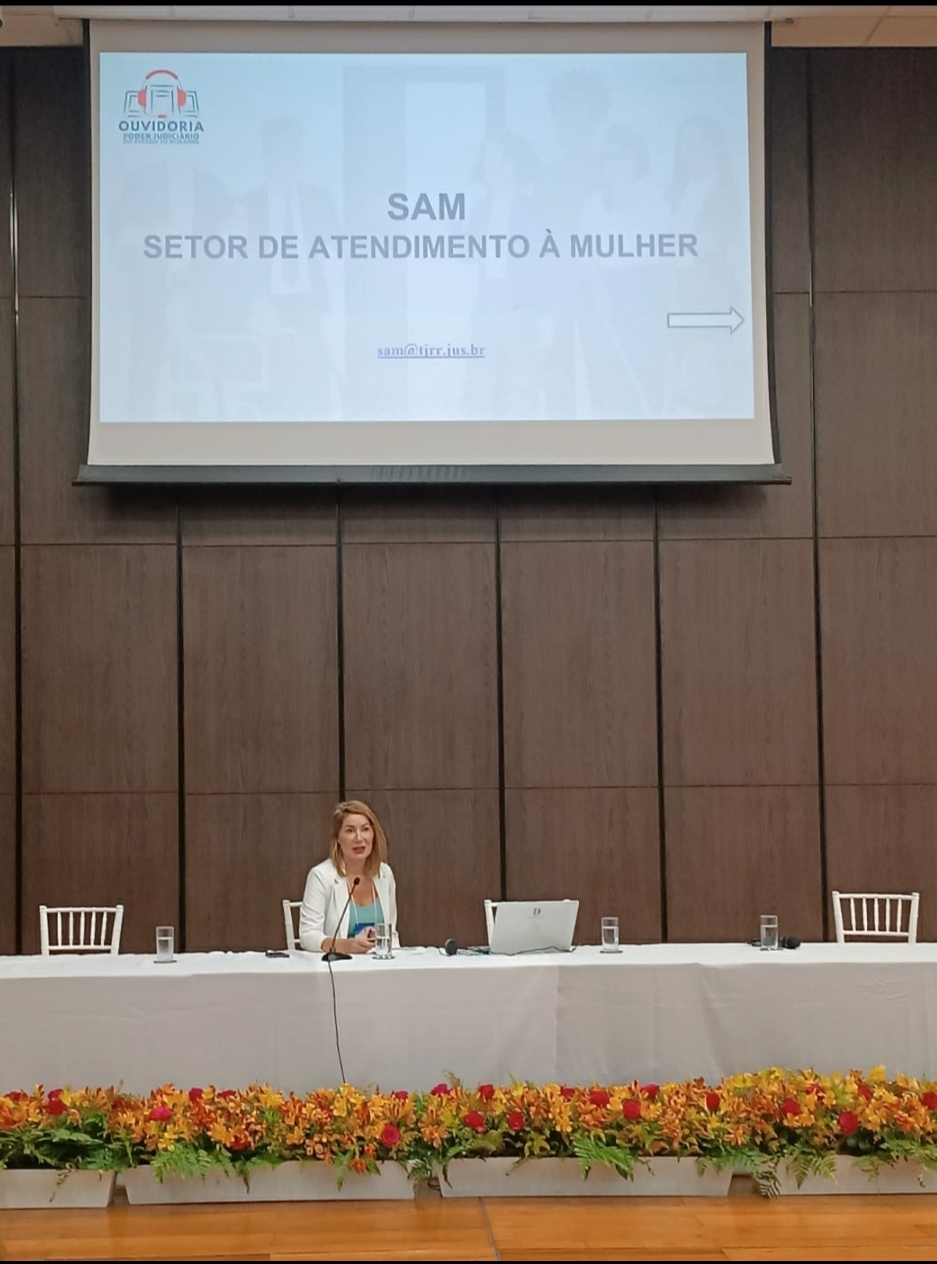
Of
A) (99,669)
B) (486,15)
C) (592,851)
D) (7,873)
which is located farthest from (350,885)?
(486,15)

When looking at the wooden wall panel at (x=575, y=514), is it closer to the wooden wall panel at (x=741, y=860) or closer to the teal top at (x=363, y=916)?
the wooden wall panel at (x=741, y=860)

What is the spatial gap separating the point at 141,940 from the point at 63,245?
334 centimetres

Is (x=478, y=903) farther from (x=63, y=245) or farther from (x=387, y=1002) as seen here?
(x=63, y=245)

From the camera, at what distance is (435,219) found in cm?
706

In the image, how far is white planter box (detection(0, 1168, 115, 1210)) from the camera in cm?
419

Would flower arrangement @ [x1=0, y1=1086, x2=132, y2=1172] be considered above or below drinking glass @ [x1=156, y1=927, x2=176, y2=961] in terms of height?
below

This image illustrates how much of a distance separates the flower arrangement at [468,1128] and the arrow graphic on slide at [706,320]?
3948 millimetres

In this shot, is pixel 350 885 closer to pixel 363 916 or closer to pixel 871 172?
pixel 363 916

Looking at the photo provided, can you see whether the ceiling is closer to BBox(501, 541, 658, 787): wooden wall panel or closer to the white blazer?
BBox(501, 541, 658, 787): wooden wall panel

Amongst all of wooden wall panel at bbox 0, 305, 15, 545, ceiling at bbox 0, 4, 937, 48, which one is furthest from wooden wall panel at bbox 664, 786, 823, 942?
ceiling at bbox 0, 4, 937, 48

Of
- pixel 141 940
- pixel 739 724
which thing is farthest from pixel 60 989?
pixel 739 724

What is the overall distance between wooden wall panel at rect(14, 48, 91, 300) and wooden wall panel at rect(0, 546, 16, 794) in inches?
60.3

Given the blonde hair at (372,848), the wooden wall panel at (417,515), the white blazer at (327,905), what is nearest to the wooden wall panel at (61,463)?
the wooden wall panel at (417,515)

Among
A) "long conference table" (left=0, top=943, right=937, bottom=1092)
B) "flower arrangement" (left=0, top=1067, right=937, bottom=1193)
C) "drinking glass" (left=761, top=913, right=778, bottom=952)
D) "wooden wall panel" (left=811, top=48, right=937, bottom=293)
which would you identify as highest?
"wooden wall panel" (left=811, top=48, right=937, bottom=293)
